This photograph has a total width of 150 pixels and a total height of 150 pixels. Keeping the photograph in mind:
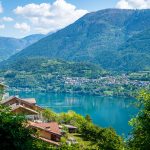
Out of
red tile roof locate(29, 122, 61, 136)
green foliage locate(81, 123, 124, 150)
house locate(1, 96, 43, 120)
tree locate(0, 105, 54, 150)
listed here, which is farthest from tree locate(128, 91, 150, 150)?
house locate(1, 96, 43, 120)

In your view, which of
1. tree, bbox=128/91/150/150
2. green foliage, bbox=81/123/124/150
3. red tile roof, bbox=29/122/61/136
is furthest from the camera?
green foliage, bbox=81/123/124/150

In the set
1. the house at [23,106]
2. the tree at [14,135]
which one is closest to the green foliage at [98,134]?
the house at [23,106]

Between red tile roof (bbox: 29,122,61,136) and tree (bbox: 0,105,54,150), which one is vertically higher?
tree (bbox: 0,105,54,150)

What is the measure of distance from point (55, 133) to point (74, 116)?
2949 centimetres

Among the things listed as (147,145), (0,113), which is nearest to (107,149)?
(147,145)

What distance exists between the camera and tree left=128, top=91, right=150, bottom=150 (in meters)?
17.5

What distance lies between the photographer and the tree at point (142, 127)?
1746cm

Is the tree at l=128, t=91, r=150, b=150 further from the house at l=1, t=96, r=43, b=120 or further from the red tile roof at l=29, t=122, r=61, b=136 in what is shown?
the house at l=1, t=96, r=43, b=120

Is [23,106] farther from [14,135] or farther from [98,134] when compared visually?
[14,135]

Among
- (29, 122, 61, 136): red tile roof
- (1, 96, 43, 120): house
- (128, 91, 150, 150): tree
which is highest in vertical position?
(128, 91, 150, 150): tree

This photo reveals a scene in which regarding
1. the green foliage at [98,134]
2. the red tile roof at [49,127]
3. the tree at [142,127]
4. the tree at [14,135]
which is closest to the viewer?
the tree at [14,135]

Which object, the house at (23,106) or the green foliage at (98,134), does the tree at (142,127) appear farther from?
the house at (23,106)

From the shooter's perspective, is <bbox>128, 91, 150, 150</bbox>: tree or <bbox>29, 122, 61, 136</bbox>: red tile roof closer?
<bbox>128, 91, 150, 150</bbox>: tree

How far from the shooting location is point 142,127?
18.1 m
